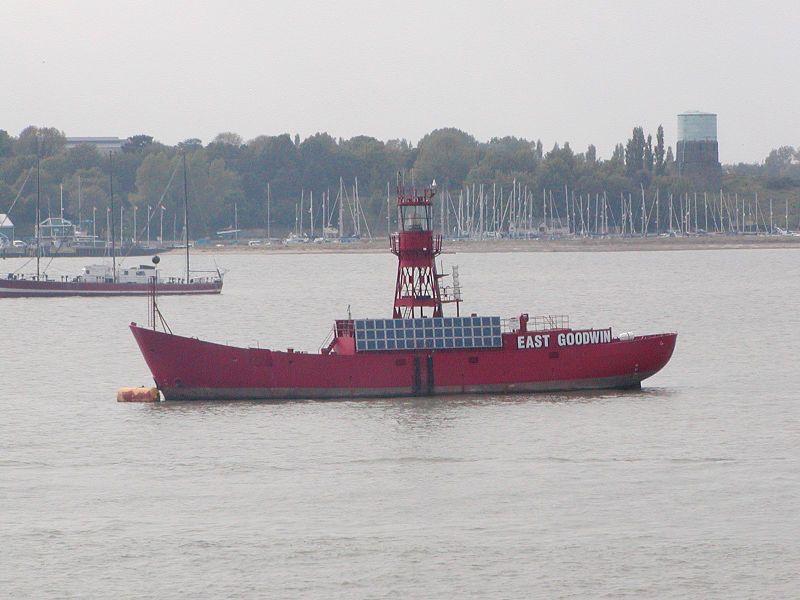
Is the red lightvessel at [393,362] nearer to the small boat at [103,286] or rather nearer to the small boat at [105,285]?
the small boat at [105,285]

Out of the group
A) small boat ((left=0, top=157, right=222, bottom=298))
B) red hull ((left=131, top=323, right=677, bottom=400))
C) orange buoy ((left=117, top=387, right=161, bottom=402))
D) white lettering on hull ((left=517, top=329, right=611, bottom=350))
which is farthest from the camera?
small boat ((left=0, top=157, right=222, bottom=298))

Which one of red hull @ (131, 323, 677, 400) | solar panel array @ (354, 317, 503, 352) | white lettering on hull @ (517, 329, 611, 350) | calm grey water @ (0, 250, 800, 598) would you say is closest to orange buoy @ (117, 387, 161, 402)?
calm grey water @ (0, 250, 800, 598)

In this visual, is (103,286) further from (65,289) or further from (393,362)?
(393,362)

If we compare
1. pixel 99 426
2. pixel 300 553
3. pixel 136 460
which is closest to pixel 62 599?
pixel 300 553

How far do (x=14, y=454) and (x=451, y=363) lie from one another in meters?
14.4

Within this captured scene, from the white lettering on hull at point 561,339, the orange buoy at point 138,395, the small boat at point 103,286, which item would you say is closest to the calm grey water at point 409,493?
the orange buoy at point 138,395

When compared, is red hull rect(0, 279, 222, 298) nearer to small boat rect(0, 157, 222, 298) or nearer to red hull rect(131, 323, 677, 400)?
small boat rect(0, 157, 222, 298)

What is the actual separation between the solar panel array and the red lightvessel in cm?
3

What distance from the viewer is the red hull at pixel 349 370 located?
51500 mm

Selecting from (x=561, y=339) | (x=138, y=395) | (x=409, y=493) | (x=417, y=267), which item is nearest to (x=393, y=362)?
(x=417, y=267)

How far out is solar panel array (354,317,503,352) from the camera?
2016 inches

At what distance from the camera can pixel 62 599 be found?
30.3 metres

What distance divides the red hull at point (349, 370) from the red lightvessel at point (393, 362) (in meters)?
0.03

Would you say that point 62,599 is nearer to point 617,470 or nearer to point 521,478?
point 521,478
